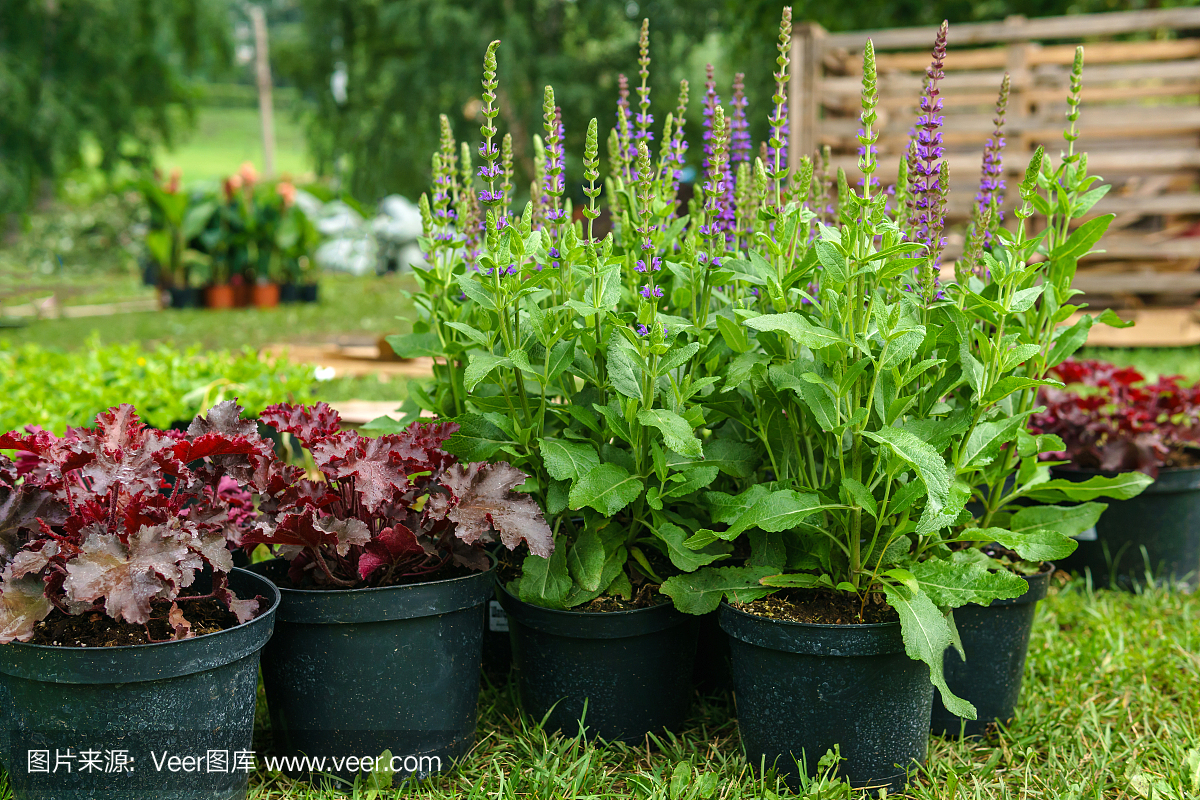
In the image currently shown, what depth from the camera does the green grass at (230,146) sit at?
→ 120 feet

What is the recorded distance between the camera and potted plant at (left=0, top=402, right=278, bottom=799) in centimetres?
157

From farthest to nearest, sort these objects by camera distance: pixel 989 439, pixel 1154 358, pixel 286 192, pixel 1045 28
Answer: pixel 286 192, pixel 1045 28, pixel 1154 358, pixel 989 439

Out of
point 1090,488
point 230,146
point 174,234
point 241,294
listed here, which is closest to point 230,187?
point 174,234

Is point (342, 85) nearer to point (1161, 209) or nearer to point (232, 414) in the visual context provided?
point (1161, 209)

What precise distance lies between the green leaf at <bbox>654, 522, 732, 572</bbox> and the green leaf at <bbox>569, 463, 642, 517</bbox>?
0.11m

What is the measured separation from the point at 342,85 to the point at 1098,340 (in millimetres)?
12666

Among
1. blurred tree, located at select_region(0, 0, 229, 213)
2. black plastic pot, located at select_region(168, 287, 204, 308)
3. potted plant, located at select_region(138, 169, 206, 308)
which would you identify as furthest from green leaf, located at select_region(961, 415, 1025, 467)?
blurred tree, located at select_region(0, 0, 229, 213)

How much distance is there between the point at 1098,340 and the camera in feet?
22.9

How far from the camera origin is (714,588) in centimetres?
199

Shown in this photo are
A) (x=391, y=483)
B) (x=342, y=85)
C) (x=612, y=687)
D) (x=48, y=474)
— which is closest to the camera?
(x=48, y=474)

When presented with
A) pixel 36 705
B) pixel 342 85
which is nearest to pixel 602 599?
pixel 36 705

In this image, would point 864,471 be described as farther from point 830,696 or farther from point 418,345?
point 418,345

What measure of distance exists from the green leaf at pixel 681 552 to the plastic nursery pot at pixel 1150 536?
5.19 ft

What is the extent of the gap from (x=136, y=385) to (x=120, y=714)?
1.90 meters
